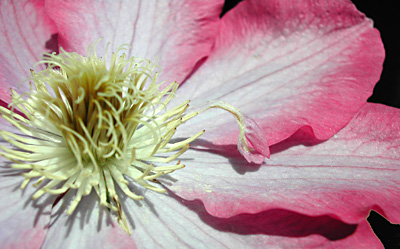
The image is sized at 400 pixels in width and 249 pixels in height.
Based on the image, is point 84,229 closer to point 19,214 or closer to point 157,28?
point 19,214

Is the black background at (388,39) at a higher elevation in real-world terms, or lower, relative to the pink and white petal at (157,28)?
lower

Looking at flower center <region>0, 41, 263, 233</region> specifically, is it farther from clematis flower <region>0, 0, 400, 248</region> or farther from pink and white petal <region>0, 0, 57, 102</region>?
pink and white petal <region>0, 0, 57, 102</region>

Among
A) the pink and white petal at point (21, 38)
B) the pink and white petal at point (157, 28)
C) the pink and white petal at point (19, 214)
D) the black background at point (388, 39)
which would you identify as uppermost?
the pink and white petal at point (21, 38)

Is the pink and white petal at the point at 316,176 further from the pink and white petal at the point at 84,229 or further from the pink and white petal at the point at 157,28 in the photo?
the pink and white petal at the point at 157,28

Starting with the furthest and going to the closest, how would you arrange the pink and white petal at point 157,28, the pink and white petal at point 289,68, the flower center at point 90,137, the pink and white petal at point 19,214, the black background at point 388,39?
1. the black background at point 388,39
2. the pink and white petal at point 157,28
3. the pink and white petal at point 289,68
4. the flower center at point 90,137
5. the pink and white petal at point 19,214

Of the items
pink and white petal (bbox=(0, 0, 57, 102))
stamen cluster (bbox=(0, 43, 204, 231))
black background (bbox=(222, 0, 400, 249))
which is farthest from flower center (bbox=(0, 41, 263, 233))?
black background (bbox=(222, 0, 400, 249))

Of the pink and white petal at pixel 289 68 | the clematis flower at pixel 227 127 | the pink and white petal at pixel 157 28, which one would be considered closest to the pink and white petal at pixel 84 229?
the clematis flower at pixel 227 127

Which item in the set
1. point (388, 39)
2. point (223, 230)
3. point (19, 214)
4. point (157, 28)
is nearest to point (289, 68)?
point (157, 28)
